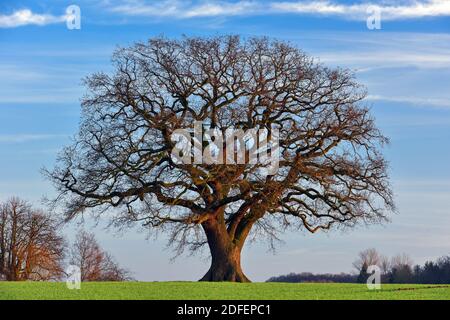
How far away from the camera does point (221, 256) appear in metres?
35.3

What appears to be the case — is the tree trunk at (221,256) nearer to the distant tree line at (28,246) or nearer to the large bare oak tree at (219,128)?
the large bare oak tree at (219,128)

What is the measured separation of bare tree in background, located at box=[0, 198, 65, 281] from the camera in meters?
66.8

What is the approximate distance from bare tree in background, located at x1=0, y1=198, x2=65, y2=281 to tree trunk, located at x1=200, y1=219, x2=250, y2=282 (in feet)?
112

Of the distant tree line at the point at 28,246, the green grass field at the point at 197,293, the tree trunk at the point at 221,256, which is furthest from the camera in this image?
the distant tree line at the point at 28,246

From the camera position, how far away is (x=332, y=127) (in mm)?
35562

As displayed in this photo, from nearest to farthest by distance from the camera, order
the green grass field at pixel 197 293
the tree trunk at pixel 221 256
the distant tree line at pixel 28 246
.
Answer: the green grass field at pixel 197 293 → the tree trunk at pixel 221 256 → the distant tree line at pixel 28 246

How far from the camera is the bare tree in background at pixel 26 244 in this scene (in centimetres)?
6675

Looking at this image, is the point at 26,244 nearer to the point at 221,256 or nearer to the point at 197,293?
the point at 221,256

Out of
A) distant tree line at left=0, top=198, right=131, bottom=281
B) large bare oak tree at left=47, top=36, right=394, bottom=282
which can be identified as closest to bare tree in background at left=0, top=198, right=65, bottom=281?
distant tree line at left=0, top=198, right=131, bottom=281

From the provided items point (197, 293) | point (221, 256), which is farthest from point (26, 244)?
point (197, 293)

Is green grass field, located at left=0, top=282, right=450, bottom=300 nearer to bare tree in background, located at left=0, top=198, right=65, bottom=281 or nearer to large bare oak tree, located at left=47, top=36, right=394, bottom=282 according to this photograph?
large bare oak tree, located at left=47, top=36, right=394, bottom=282

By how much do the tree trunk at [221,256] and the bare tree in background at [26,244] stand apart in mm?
34253

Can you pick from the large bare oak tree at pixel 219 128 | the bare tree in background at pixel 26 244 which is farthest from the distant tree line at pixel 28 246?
the large bare oak tree at pixel 219 128

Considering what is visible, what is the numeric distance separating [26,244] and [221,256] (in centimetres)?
3688
